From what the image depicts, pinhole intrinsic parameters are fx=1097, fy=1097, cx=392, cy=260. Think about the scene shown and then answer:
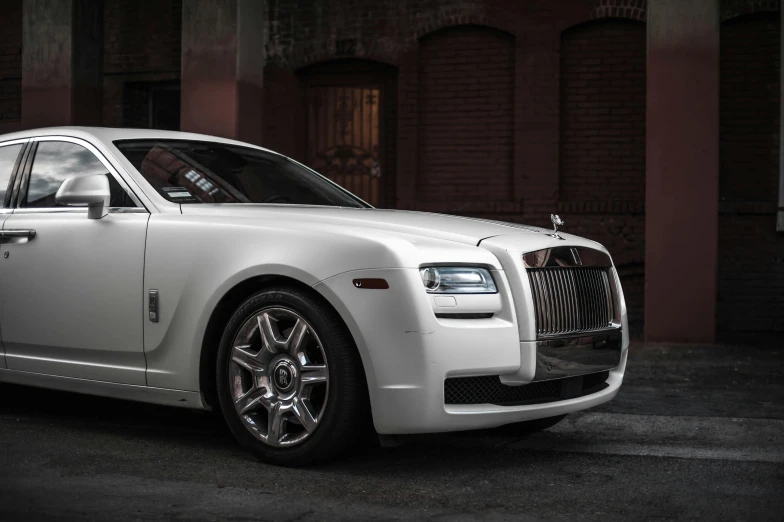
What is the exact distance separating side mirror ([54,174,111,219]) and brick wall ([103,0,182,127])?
9.01 metres

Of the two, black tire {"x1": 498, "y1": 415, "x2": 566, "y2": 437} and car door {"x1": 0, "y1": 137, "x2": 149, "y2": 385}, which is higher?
car door {"x1": 0, "y1": 137, "x2": 149, "y2": 385}

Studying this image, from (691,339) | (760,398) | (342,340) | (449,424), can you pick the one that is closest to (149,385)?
(342,340)

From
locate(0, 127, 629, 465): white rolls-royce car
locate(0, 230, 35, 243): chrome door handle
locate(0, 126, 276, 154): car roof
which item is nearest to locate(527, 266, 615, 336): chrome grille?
locate(0, 127, 629, 465): white rolls-royce car

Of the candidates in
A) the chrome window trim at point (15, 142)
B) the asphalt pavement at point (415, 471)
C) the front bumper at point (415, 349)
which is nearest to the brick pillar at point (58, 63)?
the chrome window trim at point (15, 142)

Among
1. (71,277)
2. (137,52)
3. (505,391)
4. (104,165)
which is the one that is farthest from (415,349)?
(137,52)

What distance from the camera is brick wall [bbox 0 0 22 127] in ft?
49.4

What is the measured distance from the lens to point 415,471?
488 cm

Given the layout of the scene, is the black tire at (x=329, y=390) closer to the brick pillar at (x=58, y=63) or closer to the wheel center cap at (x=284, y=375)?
the wheel center cap at (x=284, y=375)

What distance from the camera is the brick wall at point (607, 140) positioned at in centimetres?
1249

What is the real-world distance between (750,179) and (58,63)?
25.8 ft

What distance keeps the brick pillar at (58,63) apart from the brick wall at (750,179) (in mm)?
7190

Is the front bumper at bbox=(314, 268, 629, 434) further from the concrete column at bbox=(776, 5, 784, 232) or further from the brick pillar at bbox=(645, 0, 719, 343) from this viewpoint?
the concrete column at bbox=(776, 5, 784, 232)

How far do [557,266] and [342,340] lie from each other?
3.60 ft

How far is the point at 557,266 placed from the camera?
5.04 metres
